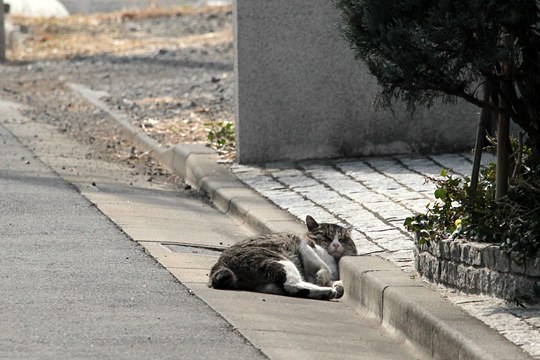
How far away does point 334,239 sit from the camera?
27.1ft

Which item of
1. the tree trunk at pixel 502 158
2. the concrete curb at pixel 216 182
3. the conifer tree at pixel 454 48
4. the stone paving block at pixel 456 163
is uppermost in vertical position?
the conifer tree at pixel 454 48

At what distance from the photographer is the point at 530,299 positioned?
21.8 ft

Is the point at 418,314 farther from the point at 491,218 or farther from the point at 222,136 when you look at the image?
the point at 222,136

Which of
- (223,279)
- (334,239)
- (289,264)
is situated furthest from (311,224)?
(223,279)

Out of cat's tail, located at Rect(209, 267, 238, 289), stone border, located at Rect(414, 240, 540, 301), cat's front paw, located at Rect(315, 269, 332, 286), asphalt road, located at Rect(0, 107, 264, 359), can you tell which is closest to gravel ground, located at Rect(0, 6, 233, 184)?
asphalt road, located at Rect(0, 107, 264, 359)

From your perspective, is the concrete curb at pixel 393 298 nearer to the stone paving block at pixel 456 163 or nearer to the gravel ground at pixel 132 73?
the gravel ground at pixel 132 73

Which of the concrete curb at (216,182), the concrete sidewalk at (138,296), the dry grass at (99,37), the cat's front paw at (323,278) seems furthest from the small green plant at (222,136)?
the dry grass at (99,37)

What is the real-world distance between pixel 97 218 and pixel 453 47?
391 centimetres

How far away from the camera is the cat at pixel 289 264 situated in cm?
784

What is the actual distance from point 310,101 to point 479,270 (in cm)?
522

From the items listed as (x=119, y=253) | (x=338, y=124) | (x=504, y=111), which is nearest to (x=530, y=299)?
(x=504, y=111)

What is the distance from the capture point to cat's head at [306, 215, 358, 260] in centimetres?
823

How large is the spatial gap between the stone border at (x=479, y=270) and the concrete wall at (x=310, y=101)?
15.0ft

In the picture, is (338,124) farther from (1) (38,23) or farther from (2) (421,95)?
(1) (38,23)
